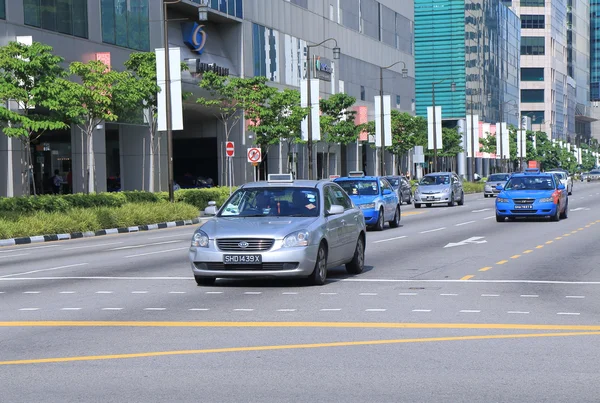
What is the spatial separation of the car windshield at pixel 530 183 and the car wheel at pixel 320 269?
2021 cm

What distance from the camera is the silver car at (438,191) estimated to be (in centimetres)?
5009

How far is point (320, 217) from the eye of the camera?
52.6 ft

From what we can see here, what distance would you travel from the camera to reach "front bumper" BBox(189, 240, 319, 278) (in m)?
15.0

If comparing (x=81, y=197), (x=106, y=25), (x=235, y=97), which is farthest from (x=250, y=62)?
(x=81, y=197)

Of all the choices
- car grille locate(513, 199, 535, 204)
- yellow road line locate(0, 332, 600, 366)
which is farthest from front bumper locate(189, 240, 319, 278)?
car grille locate(513, 199, 535, 204)

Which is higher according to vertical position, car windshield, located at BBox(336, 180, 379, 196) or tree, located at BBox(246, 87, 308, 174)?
tree, located at BBox(246, 87, 308, 174)

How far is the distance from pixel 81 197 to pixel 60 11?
1192 cm

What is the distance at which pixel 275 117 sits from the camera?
57812 mm

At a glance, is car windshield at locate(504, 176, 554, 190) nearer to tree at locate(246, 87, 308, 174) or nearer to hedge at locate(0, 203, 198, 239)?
hedge at locate(0, 203, 198, 239)

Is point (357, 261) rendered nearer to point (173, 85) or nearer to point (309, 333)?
point (309, 333)

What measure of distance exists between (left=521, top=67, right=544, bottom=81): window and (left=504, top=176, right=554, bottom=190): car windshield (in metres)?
155

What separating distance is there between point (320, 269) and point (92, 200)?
23093 mm

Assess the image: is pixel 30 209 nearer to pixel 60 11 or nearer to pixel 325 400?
pixel 60 11

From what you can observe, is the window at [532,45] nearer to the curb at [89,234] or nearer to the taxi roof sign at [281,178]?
the curb at [89,234]
